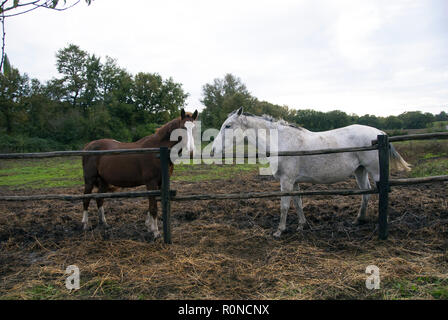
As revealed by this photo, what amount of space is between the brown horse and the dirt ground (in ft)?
1.90

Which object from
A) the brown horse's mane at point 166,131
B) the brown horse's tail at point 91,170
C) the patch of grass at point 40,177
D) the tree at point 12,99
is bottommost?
the patch of grass at point 40,177

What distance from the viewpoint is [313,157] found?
177 inches

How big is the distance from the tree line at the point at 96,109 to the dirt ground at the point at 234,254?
17986mm

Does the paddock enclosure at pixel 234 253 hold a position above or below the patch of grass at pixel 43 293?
above

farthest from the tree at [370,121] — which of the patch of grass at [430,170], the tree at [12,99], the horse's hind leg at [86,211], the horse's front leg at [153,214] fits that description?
the tree at [12,99]

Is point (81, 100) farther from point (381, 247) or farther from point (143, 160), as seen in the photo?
point (381, 247)

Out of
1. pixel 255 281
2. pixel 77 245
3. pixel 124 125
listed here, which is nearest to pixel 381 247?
pixel 255 281

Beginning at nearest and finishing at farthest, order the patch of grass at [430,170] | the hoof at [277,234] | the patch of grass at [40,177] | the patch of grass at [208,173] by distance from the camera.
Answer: the hoof at [277,234] → the patch of grass at [430,170] → the patch of grass at [40,177] → the patch of grass at [208,173]

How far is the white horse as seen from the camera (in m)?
4.47

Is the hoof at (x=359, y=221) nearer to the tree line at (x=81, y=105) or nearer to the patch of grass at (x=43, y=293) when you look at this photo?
the patch of grass at (x=43, y=293)

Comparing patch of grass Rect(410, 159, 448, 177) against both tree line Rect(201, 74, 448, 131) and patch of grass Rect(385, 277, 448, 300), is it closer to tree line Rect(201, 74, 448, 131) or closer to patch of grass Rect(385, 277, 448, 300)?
Answer: tree line Rect(201, 74, 448, 131)

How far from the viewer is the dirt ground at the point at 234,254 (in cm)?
274

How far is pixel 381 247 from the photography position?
11.8 ft

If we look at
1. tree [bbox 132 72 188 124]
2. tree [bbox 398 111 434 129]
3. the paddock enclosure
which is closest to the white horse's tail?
the paddock enclosure
